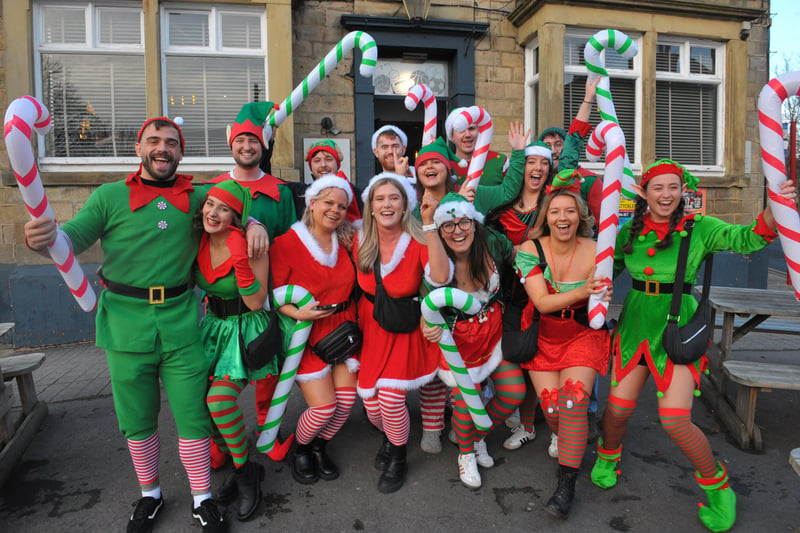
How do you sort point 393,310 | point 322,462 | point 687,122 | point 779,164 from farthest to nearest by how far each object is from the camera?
point 687,122, point 322,462, point 393,310, point 779,164

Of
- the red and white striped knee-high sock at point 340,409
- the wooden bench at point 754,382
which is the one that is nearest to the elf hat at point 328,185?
the red and white striped knee-high sock at point 340,409

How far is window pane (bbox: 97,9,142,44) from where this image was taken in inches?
246

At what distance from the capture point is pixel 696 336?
270cm

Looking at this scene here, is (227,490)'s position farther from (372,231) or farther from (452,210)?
(452,210)

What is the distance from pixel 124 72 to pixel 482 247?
18.1 ft

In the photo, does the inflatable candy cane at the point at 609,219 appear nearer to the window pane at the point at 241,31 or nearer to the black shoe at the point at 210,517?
the black shoe at the point at 210,517

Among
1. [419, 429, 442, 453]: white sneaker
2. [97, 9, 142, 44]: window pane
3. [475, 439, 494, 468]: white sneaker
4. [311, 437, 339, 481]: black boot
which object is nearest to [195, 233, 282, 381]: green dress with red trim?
[311, 437, 339, 481]: black boot

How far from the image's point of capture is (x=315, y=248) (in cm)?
310

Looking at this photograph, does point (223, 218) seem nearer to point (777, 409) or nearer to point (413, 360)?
point (413, 360)

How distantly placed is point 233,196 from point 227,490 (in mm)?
1602

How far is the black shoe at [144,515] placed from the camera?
260 centimetres

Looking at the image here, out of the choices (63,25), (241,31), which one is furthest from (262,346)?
(63,25)

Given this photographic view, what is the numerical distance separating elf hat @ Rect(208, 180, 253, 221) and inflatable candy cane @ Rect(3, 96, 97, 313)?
716 mm

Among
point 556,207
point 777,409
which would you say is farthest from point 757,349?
point 556,207
